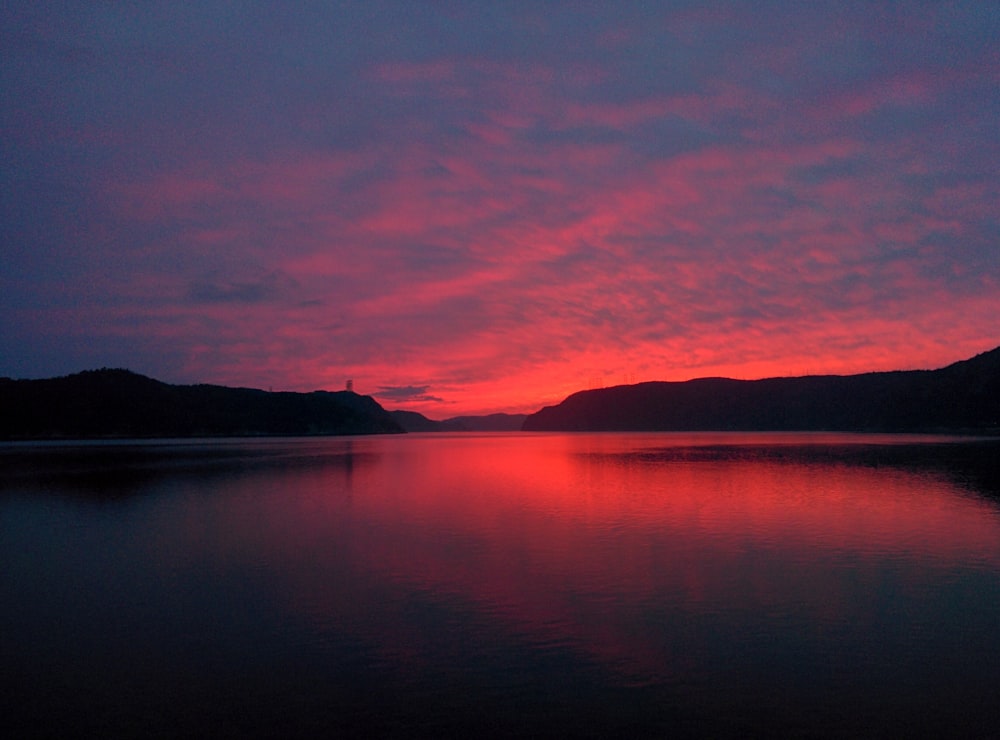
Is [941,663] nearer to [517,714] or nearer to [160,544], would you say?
[517,714]

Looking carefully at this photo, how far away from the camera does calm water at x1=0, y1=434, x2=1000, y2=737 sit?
1255cm

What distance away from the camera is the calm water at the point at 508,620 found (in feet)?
41.2

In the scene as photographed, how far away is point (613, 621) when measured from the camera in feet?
59.7

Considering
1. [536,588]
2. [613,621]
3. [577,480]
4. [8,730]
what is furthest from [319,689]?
[577,480]

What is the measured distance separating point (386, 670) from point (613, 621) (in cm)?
656

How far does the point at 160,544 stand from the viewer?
3080 centimetres

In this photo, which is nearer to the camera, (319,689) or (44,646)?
(319,689)

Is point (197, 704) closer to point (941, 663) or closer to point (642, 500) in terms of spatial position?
point (941, 663)

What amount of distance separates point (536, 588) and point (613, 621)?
13.6 ft

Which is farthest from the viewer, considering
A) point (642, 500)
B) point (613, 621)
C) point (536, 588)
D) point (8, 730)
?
point (642, 500)

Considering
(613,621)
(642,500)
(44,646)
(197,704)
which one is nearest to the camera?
(197,704)

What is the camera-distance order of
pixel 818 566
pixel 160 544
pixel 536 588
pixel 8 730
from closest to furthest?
1. pixel 8 730
2. pixel 536 588
3. pixel 818 566
4. pixel 160 544

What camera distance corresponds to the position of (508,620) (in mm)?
18391

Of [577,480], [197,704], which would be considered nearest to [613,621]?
[197,704]
